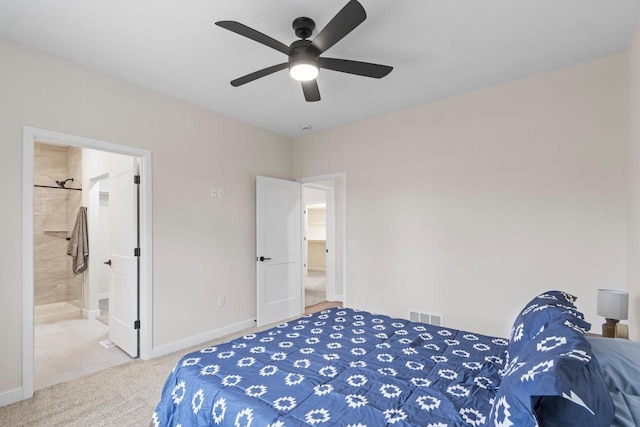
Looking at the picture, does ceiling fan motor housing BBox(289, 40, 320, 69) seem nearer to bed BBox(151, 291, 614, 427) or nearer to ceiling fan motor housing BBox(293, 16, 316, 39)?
ceiling fan motor housing BBox(293, 16, 316, 39)

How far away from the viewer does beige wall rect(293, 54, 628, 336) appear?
2725mm

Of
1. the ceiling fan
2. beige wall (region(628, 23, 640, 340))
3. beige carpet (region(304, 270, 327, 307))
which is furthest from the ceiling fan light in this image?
beige carpet (region(304, 270, 327, 307))

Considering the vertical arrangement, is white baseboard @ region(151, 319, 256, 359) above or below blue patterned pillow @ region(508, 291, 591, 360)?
below

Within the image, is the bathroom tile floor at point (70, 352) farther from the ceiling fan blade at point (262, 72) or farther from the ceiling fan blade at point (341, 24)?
the ceiling fan blade at point (341, 24)

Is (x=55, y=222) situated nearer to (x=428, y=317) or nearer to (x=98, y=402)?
(x=98, y=402)

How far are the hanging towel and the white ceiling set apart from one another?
284cm

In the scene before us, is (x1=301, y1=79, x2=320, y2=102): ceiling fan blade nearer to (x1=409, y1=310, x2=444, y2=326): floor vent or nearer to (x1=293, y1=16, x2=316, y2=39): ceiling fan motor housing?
(x1=293, y1=16, x2=316, y2=39): ceiling fan motor housing

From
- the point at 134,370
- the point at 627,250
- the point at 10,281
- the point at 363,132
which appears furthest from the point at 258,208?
the point at 627,250

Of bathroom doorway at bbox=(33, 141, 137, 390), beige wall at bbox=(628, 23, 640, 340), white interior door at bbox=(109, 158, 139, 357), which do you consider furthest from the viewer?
bathroom doorway at bbox=(33, 141, 137, 390)

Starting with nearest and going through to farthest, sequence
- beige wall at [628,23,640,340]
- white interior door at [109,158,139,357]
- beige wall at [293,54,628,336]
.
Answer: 1. beige wall at [628,23,640,340]
2. beige wall at [293,54,628,336]
3. white interior door at [109,158,139,357]

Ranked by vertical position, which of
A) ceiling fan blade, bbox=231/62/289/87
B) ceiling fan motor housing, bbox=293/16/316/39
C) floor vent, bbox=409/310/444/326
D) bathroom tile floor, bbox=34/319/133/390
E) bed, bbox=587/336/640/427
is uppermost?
ceiling fan motor housing, bbox=293/16/316/39

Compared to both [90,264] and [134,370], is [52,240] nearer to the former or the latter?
[90,264]

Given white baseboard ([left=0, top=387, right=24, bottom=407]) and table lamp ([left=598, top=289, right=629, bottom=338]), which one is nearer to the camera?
table lamp ([left=598, top=289, right=629, bottom=338])

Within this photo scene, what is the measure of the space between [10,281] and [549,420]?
339 centimetres
